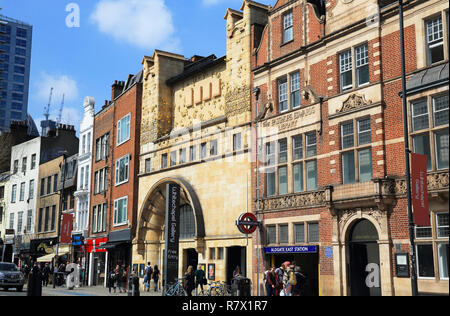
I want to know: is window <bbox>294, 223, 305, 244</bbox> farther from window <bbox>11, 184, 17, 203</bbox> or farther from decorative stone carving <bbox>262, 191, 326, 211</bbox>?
window <bbox>11, 184, 17, 203</bbox>

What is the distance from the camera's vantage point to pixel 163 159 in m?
35.9

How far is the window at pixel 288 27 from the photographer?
87.8 ft

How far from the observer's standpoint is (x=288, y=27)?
26938 mm

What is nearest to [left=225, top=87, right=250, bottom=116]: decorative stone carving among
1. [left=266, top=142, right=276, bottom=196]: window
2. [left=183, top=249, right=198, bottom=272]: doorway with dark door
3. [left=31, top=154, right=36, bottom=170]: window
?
[left=266, top=142, right=276, bottom=196]: window

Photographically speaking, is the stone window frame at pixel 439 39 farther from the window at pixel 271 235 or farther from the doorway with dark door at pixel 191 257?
the doorway with dark door at pixel 191 257

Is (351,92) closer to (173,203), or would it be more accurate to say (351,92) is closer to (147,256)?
(173,203)

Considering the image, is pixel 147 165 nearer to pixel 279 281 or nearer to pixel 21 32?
pixel 279 281

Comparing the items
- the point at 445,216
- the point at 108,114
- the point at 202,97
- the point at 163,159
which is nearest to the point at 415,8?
the point at 445,216

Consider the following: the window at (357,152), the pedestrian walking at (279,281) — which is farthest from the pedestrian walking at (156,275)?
the window at (357,152)

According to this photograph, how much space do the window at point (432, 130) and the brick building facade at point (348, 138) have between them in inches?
1.5

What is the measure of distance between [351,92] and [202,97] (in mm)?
12672

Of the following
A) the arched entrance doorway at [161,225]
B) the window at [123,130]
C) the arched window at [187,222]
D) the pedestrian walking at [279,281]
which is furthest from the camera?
the window at [123,130]

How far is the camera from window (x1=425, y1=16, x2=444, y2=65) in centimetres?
1992

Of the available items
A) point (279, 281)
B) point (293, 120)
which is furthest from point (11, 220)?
point (279, 281)
